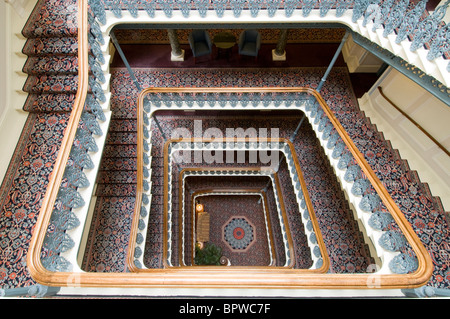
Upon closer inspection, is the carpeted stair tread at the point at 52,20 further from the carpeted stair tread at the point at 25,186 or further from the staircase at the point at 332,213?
the staircase at the point at 332,213

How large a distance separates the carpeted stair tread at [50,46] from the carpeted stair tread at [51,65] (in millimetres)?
88

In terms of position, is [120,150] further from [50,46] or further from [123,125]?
[50,46]

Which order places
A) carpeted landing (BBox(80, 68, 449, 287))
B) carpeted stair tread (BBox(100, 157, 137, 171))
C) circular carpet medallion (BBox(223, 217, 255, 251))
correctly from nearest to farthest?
carpeted landing (BBox(80, 68, 449, 287))
carpeted stair tread (BBox(100, 157, 137, 171))
circular carpet medallion (BBox(223, 217, 255, 251))

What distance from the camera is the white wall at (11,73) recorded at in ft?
13.7

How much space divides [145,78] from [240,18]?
3.10m

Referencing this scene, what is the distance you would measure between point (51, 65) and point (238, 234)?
7347mm

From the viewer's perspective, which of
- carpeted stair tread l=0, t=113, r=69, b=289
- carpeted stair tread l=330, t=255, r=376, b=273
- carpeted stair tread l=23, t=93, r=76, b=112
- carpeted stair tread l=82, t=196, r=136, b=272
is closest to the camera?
carpeted stair tread l=0, t=113, r=69, b=289

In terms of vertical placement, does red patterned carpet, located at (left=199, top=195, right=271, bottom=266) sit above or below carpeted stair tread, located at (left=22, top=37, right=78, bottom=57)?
below

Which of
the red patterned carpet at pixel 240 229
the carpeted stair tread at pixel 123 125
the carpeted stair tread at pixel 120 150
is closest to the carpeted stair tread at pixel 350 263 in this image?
the red patterned carpet at pixel 240 229

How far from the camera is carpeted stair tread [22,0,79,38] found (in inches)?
176

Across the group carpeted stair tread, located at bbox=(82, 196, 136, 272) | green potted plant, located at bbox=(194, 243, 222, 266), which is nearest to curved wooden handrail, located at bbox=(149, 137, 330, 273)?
carpeted stair tread, located at bbox=(82, 196, 136, 272)

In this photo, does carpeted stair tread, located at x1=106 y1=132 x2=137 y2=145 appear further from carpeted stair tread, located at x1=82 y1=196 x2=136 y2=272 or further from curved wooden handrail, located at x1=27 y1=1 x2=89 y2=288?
curved wooden handrail, located at x1=27 y1=1 x2=89 y2=288

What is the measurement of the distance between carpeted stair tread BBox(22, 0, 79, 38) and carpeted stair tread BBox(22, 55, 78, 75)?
445 millimetres
